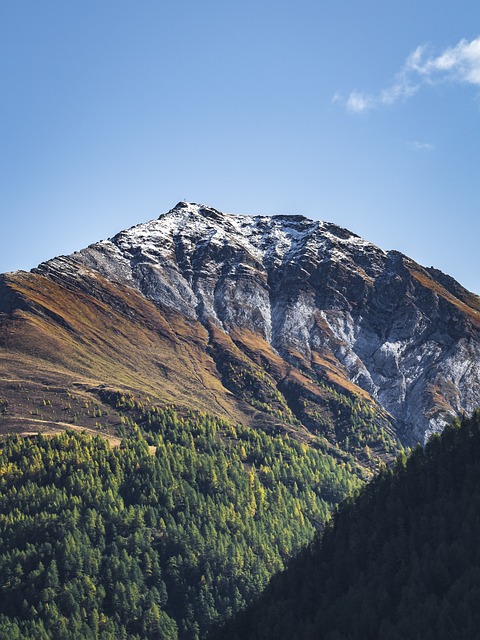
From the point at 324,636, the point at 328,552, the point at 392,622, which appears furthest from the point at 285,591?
the point at 392,622

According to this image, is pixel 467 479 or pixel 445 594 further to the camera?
pixel 467 479

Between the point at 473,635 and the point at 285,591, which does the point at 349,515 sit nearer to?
the point at 285,591

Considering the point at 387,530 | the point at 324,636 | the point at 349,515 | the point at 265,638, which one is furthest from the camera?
the point at 349,515

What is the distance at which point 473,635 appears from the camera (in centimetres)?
13200

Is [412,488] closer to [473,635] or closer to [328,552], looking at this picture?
[328,552]

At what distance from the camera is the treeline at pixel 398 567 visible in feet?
472

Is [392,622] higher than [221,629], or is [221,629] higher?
[221,629]

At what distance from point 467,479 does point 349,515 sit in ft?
112

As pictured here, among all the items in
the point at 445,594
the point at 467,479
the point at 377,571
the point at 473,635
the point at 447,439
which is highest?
the point at 447,439

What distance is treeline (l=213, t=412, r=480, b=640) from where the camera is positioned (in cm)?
14375

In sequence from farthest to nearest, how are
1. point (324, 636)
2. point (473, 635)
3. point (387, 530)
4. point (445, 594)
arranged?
point (387, 530) → point (324, 636) → point (445, 594) → point (473, 635)

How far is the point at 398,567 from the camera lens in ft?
547

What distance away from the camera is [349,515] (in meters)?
196

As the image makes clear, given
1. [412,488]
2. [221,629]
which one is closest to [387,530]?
[412,488]
